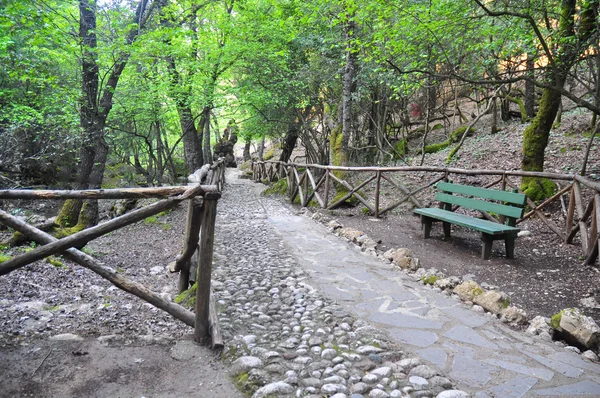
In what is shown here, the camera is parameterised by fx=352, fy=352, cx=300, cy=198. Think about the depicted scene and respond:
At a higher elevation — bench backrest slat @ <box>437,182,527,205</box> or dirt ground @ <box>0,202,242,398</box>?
bench backrest slat @ <box>437,182,527,205</box>

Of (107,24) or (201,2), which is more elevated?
(201,2)

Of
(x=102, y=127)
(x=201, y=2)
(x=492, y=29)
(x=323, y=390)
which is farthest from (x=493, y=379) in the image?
(x=201, y=2)

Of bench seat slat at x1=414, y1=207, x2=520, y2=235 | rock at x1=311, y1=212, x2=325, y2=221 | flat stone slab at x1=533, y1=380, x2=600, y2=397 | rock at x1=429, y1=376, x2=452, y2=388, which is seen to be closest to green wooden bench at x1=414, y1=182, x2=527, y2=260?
bench seat slat at x1=414, y1=207, x2=520, y2=235

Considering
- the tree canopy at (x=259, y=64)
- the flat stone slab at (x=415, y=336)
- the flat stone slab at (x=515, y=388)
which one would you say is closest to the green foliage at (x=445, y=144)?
the tree canopy at (x=259, y=64)

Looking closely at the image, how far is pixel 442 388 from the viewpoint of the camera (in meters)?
2.17

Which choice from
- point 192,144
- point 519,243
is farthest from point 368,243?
point 192,144

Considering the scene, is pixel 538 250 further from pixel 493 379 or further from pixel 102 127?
pixel 102 127

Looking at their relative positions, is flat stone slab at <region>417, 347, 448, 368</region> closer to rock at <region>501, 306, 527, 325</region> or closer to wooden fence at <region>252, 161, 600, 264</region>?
rock at <region>501, 306, 527, 325</region>

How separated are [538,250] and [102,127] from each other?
893 centimetres

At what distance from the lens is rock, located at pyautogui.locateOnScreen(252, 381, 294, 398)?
6.81 feet

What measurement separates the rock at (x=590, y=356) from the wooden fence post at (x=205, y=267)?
2.86 m

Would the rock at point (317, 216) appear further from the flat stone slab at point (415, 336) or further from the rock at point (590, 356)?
the rock at point (590, 356)

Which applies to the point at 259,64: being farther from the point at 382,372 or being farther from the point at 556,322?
the point at 382,372

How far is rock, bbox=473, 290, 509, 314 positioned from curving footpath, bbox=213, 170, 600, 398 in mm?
130
